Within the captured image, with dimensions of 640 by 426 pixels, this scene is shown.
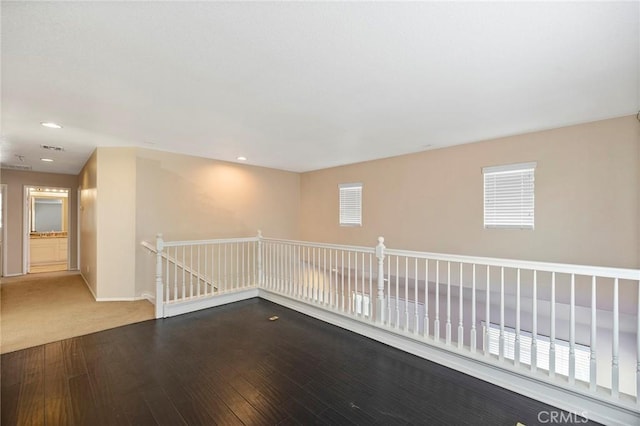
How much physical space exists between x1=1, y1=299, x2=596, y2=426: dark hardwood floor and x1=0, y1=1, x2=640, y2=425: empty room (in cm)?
2

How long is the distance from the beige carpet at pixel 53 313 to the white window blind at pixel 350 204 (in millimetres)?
4074

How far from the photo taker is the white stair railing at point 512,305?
1998 mm

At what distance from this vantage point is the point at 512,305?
407 cm

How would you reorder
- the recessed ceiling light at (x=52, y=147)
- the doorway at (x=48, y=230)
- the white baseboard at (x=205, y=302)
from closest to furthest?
the white baseboard at (x=205, y=302) → the recessed ceiling light at (x=52, y=147) → the doorway at (x=48, y=230)

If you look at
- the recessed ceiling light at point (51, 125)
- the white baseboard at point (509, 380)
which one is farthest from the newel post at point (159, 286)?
the white baseboard at point (509, 380)

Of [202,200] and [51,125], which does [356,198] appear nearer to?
[202,200]

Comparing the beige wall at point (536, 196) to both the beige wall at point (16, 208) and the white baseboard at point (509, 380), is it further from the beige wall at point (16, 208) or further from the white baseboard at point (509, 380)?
the beige wall at point (16, 208)

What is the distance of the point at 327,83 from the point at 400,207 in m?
3.40

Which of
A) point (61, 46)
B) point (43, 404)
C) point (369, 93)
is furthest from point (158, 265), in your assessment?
point (369, 93)

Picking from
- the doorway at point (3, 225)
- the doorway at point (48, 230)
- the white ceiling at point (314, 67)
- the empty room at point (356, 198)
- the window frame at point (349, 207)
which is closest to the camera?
the white ceiling at point (314, 67)

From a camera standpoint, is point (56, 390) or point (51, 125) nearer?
point (56, 390)

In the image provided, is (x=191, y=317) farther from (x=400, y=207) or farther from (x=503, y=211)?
(x=503, y=211)

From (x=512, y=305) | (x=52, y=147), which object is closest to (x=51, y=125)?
(x=52, y=147)

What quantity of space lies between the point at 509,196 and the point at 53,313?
692cm
